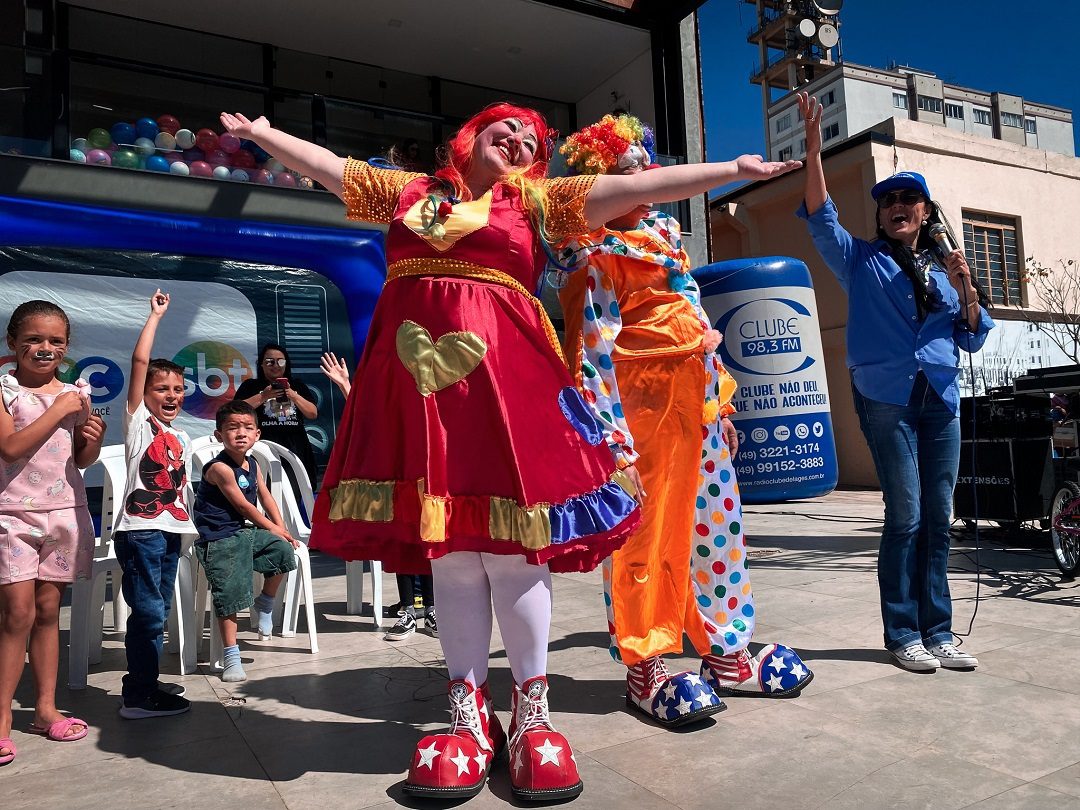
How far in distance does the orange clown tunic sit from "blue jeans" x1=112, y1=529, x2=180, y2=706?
151cm

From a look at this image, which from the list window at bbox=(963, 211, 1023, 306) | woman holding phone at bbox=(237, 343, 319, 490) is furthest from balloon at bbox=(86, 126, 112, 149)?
window at bbox=(963, 211, 1023, 306)

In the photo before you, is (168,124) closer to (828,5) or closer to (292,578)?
(292,578)

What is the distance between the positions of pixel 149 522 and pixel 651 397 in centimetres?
175

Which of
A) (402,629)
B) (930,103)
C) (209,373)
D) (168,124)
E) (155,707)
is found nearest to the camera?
(155,707)

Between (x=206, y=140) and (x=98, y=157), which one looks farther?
(x=206, y=140)

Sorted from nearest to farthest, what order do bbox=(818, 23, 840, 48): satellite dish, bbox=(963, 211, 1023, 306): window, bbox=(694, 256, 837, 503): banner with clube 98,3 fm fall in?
bbox=(694, 256, 837, 503): banner with clube 98,3 fm, bbox=(963, 211, 1023, 306): window, bbox=(818, 23, 840, 48): satellite dish

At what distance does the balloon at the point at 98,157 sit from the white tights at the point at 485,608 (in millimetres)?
6505

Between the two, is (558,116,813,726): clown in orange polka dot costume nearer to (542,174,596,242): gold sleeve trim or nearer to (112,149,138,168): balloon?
(542,174,596,242): gold sleeve trim

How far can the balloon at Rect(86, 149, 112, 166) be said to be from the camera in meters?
6.79

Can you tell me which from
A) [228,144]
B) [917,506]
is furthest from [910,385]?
[228,144]

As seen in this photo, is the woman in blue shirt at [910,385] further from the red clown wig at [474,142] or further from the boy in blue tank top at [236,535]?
the boy in blue tank top at [236,535]

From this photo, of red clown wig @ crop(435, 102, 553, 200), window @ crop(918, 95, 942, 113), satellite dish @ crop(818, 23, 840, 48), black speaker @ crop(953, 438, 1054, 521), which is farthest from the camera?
window @ crop(918, 95, 942, 113)

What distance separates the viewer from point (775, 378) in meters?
6.50

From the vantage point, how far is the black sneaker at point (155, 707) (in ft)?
8.19
